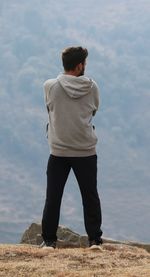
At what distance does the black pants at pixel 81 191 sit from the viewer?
7.43 m

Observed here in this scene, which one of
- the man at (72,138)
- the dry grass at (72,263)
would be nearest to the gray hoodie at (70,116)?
the man at (72,138)

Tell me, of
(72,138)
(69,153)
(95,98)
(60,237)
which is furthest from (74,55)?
(60,237)

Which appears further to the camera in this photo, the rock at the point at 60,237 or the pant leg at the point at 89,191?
the rock at the point at 60,237

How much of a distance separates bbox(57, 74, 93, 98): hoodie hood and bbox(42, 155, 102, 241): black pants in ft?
2.55

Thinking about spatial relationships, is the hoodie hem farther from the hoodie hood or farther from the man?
the hoodie hood

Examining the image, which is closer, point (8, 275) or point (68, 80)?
point (8, 275)

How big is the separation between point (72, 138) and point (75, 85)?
631 millimetres

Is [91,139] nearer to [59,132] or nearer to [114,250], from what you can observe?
[59,132]

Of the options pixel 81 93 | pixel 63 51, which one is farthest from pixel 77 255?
pixel 63 51

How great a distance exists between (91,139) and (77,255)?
1389 mm

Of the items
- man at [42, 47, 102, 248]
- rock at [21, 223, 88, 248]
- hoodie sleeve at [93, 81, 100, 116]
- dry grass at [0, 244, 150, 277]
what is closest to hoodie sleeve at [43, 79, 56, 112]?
man at [42, 47, 102, 248]

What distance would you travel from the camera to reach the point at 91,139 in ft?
24.3

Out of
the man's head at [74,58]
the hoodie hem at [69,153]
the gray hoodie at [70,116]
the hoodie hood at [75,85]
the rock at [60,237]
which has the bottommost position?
the rock at [60,237]

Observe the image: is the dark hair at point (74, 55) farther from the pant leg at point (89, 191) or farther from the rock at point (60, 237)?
the rock at point (60, 237)
